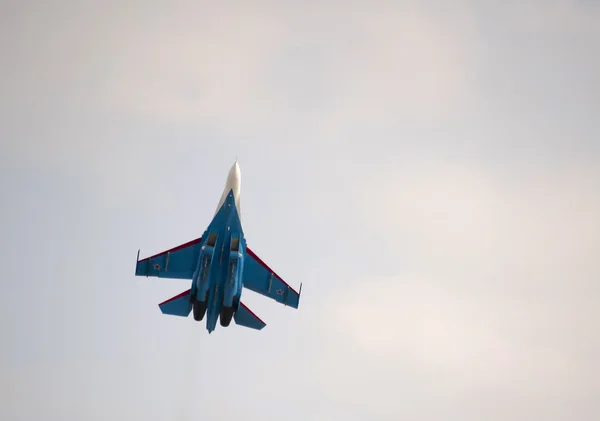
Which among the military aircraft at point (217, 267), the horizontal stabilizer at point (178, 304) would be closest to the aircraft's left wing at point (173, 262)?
the military aircraft at point (217, 267)

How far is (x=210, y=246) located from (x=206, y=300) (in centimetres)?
430

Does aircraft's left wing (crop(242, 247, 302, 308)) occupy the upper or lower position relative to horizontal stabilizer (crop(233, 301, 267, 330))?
upper

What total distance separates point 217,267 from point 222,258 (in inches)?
31.1

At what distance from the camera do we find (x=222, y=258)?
56.5 metres

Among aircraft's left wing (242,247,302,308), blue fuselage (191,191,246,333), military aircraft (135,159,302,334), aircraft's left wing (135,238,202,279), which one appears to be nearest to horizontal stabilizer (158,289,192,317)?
military aircraft (135,159,302,334)

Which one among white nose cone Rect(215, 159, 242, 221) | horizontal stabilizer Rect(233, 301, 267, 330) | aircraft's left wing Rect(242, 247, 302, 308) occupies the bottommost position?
horizontal stabilizer Rect(233, 301, 267, 330)

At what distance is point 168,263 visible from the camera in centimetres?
6106

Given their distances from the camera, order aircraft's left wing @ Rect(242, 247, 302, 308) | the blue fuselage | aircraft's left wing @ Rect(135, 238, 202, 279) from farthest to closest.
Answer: aircraft's left wing @ Rect(242, 247, 302, 308), aircraft's left wing @ Rect(135, 238, 202, 279), the blue fuselage

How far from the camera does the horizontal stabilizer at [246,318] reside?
6212cm

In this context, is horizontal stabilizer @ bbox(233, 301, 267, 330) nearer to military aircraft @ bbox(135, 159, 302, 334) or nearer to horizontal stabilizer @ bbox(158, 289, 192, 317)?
military aircraft @ bbox(135, 159, 302, 334)

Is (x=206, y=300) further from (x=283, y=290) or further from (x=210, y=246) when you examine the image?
(x=283, y=290)

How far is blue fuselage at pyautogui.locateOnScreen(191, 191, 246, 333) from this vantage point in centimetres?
5625

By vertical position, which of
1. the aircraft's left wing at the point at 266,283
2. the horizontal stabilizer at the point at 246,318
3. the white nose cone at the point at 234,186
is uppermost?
the white nose cone at the point at 234,186

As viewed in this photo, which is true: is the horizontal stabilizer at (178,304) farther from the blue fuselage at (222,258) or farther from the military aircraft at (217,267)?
the blue fuselage at (222,258)
